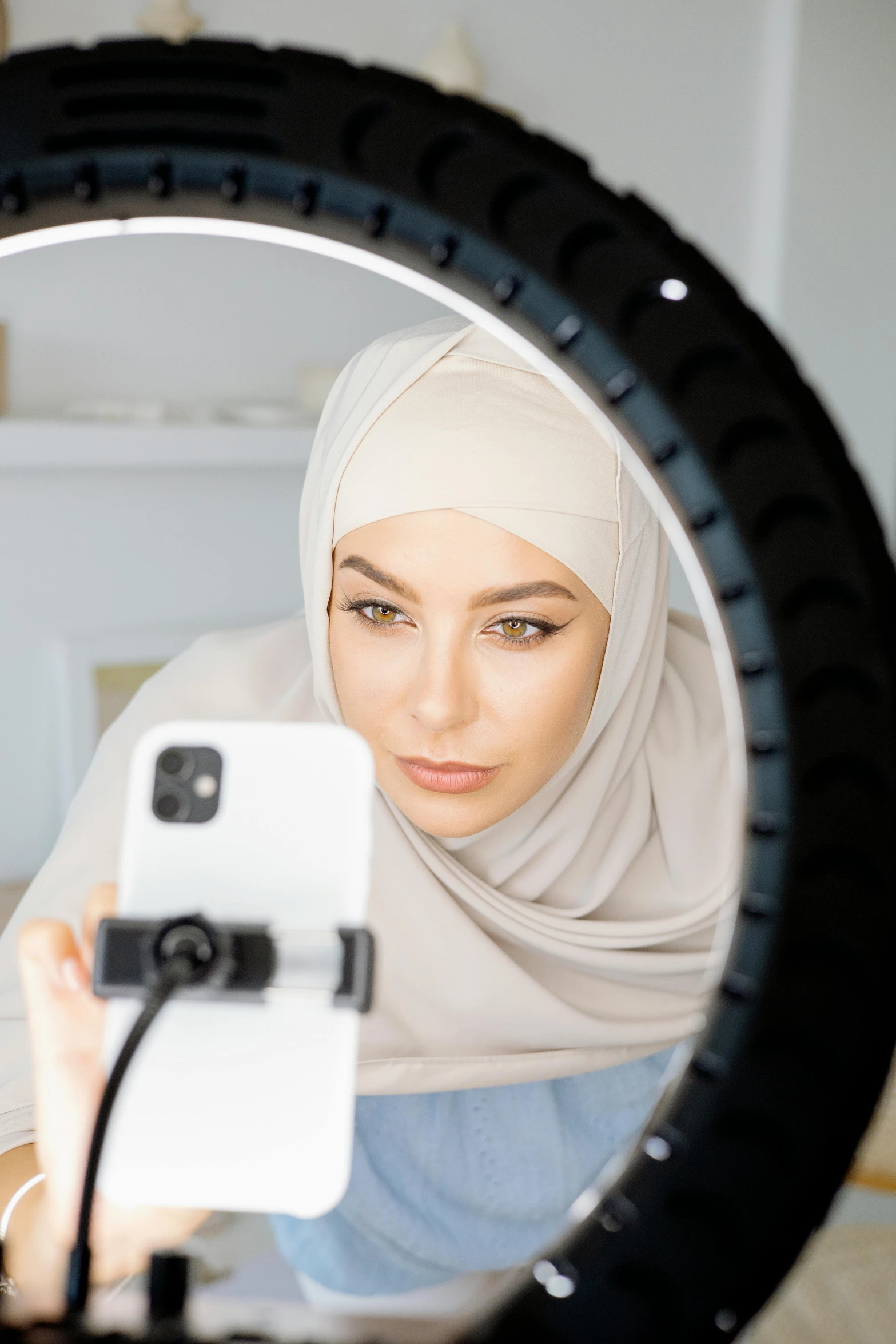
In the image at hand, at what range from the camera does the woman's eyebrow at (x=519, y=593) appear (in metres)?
0.29

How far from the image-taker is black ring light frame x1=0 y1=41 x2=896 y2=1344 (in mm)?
227

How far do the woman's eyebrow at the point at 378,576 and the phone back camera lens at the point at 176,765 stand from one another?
0.24 ft

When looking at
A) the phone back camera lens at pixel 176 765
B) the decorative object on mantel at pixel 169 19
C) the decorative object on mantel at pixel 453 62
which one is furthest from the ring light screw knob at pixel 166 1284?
the decorative object on mantel at pixel 453 62

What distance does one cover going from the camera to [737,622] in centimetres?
23

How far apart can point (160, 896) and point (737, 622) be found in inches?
5.8

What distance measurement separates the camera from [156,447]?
31cm

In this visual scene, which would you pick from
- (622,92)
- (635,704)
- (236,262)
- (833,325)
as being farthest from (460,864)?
(833,325)

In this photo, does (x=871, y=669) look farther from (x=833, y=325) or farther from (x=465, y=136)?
(x=833, y=325)

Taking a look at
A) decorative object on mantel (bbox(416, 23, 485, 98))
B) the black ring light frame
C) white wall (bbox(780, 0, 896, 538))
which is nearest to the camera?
the black ring light frame

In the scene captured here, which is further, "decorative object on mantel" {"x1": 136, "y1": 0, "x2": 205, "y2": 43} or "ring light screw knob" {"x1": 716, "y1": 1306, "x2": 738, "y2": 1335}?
"decorative object on mantel" {"x1": 136, "y1": 0, "x2": 205, "y2": 43}

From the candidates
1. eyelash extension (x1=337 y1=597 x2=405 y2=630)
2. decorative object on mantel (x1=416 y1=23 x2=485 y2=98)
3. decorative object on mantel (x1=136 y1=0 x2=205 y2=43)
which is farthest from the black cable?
decorative object on mantel (x1=416 y1=23 x2=485 y2=98)

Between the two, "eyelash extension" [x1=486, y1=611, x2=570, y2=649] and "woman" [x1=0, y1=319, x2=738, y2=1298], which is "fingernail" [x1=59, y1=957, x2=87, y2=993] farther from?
"eyelash extension" [x1=486, y1=611, x2=570, y2=649]

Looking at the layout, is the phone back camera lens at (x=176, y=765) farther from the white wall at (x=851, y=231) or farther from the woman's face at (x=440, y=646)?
the white wall at (x=851, y=231)

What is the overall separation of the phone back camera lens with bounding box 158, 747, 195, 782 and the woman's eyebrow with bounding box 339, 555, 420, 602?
7 centimetres
